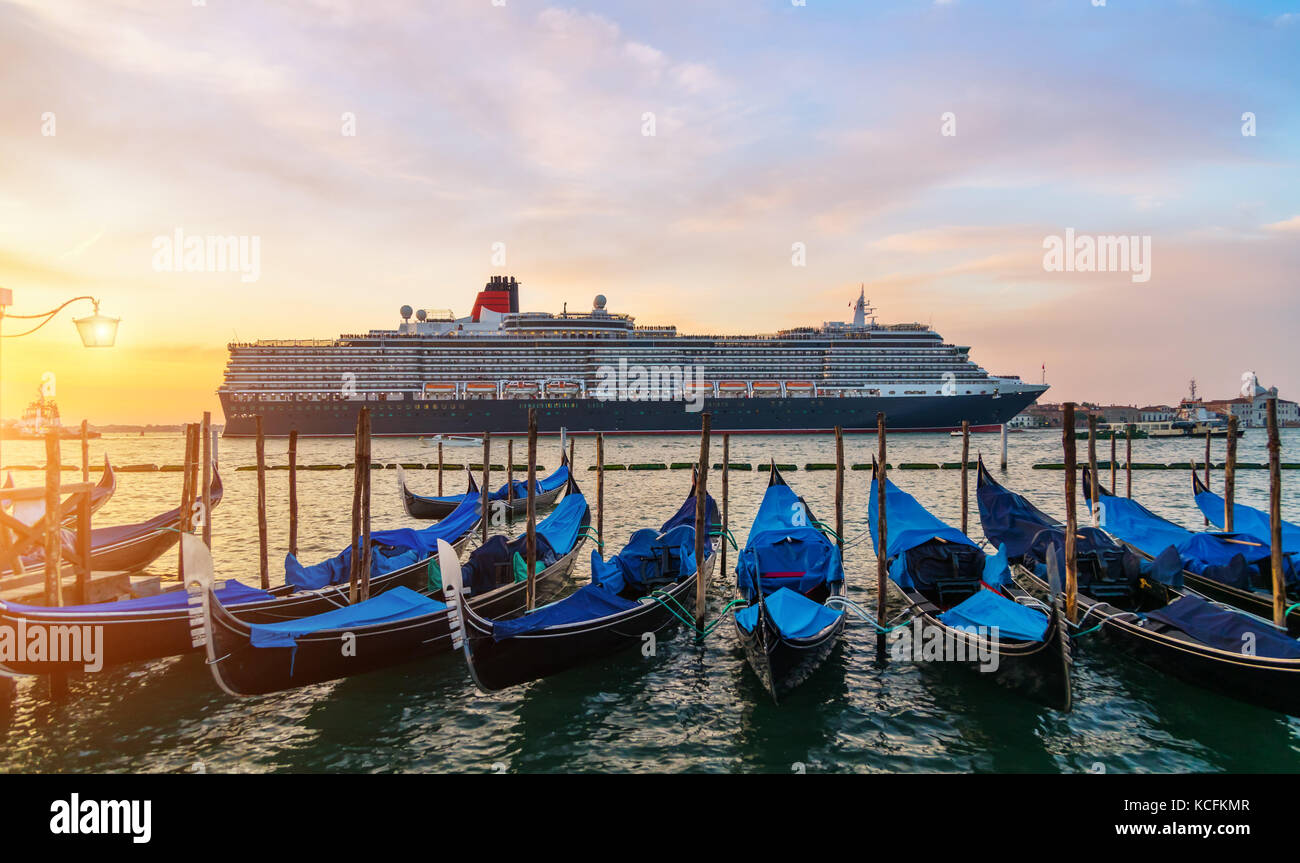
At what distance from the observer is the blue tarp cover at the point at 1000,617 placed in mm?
6418

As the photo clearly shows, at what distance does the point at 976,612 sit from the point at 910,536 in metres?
2.36

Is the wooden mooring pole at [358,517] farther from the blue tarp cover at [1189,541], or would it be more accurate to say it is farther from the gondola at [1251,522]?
the gondola at [1251,522]

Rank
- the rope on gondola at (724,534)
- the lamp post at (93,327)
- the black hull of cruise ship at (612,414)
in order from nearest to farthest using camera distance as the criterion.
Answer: the lamp post at (93,327) → the rope on gondola at (724,534) → the black hull of cruise ship at (612,414)

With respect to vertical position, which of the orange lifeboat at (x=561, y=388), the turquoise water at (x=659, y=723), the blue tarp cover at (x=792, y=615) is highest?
the orange lifeboat at (x=561, y=388)

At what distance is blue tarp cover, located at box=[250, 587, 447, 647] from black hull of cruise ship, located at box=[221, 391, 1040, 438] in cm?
4679

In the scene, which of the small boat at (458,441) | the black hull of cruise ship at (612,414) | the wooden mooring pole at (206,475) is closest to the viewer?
the wooden mooring pole at (206,475)

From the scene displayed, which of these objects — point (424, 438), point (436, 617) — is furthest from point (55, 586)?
point (424, 438)

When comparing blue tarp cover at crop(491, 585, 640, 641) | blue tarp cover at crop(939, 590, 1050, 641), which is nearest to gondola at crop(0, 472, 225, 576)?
blue tarp cover at crop(491, 585, 640, 641)

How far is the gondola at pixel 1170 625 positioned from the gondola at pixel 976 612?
605mm

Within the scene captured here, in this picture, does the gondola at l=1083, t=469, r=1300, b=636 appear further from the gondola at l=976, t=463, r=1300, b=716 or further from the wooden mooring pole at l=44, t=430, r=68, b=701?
the wooden mooring pole at l=44, t=430, r=68, b=701

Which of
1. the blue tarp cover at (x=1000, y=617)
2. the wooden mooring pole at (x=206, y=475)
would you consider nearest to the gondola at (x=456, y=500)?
the wooden mooring pole at (x=206, y=475)

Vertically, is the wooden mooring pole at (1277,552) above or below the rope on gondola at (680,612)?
above

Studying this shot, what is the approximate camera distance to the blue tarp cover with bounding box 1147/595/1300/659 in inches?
228
